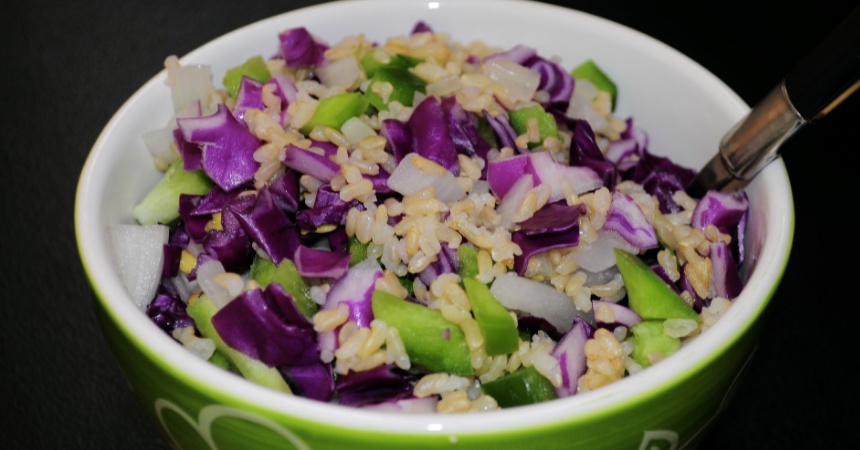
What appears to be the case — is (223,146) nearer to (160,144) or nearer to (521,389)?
(160,144)

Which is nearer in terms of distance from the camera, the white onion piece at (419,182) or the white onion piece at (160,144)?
the white onion piece at (419,182)

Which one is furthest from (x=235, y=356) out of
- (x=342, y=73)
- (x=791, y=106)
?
(x=791, y=106)

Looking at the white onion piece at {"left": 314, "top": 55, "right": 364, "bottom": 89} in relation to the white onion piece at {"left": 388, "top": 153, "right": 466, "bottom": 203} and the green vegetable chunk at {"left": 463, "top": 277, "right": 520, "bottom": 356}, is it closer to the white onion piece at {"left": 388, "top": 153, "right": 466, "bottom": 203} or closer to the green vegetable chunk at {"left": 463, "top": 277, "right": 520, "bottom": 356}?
the white onion piece at {"left": 388, "top": 153, "right": 466, "bottom": 203}

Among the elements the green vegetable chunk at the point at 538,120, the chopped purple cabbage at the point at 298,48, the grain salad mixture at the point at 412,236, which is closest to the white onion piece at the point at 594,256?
the grain salad mixture at the point at 412,236

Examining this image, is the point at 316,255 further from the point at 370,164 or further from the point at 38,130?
the point at 38,130

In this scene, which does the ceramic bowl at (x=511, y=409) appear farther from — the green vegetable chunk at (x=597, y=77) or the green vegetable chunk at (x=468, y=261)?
the green vegetable chunk at (x=468, y=261)

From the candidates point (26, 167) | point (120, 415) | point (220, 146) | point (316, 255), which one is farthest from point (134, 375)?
point (26, 167)
